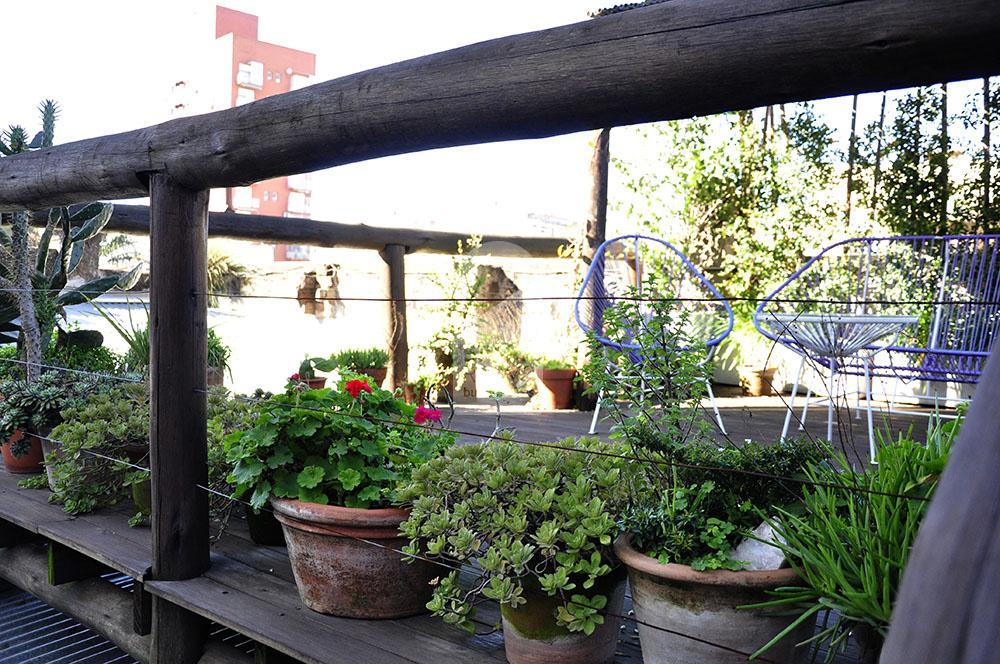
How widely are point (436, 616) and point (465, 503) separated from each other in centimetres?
37

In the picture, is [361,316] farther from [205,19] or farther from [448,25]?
[205,19]

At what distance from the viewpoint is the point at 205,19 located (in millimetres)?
32531

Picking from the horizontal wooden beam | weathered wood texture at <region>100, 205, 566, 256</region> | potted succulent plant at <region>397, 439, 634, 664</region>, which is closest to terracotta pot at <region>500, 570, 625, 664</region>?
potted succulent plant at <region>397, 439, 634, 664</region>

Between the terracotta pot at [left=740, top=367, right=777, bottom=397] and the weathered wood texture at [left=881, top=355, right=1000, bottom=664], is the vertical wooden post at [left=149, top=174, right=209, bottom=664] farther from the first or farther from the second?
the terracotta pot at [left=740, top=367, right=777, bottom=397]

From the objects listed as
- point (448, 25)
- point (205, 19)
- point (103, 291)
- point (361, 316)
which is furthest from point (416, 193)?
point (103, 291)

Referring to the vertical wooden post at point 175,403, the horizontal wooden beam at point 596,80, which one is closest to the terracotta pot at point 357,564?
the vertical wooden post at point 175,403

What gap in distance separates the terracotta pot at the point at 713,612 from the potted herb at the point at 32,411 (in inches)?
92.5

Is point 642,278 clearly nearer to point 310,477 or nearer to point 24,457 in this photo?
point 24,457

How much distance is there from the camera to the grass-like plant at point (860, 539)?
4.12 ft

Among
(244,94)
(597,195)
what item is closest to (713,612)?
(597,195)

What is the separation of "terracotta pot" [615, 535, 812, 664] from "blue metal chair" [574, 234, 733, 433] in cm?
177

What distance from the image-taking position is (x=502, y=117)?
149 centimetres

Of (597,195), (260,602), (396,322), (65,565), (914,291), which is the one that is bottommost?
(65,565)

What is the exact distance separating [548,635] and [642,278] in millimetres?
3421
